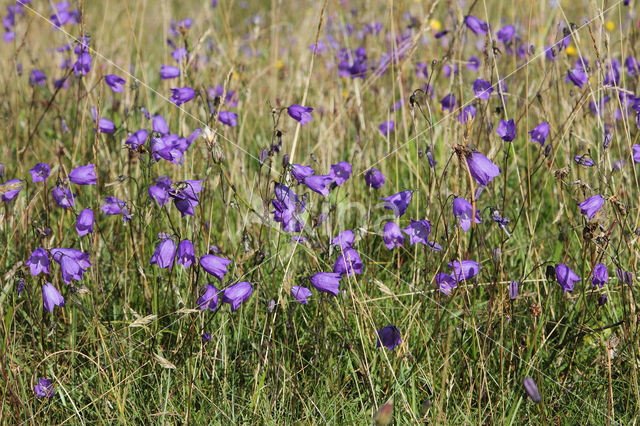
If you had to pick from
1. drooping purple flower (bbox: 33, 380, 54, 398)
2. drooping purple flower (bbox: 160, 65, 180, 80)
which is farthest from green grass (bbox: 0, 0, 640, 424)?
drooping purple flower (bbox: 160, 65, 180, 80)

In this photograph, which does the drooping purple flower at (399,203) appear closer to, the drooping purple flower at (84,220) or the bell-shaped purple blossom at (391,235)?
the bell-shaped purple blossom at (391,235)

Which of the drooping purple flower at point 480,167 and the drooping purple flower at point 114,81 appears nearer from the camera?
the drooping purple flower at point 480,167

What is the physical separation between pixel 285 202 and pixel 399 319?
59 centimetres

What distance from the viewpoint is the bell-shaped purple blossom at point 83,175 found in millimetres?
2203

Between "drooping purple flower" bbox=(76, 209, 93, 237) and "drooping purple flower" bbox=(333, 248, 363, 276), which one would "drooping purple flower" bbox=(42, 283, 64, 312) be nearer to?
"drooping purple flower" bbox=(76, 209, 93, 237)

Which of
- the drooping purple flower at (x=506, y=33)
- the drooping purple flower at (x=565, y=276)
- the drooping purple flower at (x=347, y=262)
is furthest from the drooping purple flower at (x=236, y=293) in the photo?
the drooping purple flower at (x=506, y=33)

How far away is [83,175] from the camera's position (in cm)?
221

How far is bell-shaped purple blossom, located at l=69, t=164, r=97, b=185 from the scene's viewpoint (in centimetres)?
220

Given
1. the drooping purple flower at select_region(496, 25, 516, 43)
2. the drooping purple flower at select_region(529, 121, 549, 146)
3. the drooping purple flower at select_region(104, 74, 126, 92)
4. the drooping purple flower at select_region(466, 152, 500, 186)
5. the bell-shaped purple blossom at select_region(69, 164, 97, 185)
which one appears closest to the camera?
the drooping purple flower at select_region(466, 152, 500, 186)

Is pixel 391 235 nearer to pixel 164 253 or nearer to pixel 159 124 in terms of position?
pixel 164 253

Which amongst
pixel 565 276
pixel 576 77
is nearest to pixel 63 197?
pixel 565 276

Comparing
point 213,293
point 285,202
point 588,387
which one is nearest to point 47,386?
point 213,293

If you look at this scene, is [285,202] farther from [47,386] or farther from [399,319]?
[47,386]

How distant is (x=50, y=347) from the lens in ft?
7.19
